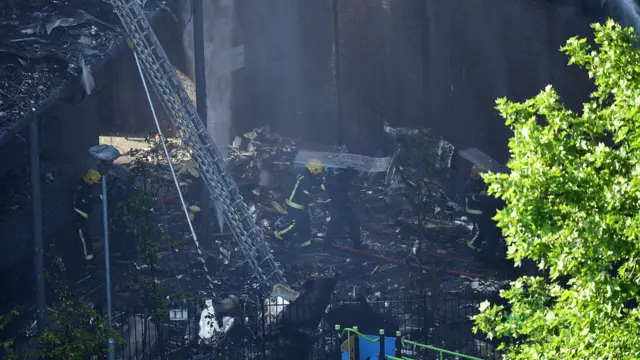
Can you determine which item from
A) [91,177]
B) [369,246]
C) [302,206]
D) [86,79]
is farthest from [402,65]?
[91,177]

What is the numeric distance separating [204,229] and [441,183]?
218 inches

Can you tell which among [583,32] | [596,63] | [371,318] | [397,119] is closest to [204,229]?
[371,318]

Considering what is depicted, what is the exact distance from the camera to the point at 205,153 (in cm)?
1689

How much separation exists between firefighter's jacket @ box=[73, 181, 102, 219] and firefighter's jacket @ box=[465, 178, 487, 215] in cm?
631

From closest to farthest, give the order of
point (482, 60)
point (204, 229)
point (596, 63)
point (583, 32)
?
point (596, 63)
point (204, 229)
point (583, 32)
point (482, 60)

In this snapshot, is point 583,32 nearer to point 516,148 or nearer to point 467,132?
point 467,132

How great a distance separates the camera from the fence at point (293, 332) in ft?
42.6

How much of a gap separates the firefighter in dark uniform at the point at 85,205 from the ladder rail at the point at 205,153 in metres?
1.73

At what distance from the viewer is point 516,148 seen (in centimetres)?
677

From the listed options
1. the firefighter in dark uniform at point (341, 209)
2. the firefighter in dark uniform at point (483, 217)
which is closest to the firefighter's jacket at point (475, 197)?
the firefighter in dark uniform at point (483, 217)

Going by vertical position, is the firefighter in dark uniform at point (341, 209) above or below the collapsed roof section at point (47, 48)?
below

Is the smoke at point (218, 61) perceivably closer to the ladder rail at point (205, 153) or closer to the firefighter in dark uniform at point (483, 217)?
the ladder rail at point (205, 153)

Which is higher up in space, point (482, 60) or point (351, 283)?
point (482, 60)

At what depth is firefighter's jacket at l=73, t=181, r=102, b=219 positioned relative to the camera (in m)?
16.0
